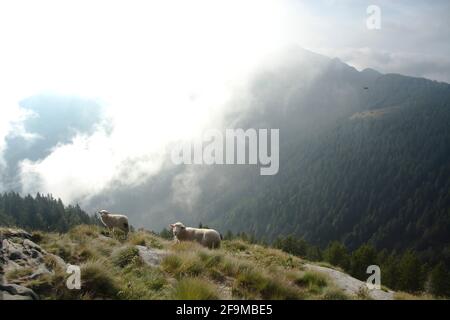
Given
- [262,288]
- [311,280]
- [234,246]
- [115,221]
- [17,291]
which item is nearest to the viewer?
[17,291]

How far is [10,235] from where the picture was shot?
44.0 feet

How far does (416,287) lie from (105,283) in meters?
88.1

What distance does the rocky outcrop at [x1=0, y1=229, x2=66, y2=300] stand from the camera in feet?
27.7

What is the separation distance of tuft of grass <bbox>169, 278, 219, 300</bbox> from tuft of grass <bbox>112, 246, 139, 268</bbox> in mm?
3632

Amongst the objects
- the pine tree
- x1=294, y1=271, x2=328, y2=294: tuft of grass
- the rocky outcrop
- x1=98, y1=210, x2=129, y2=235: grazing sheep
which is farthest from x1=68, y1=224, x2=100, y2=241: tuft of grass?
the pine tree

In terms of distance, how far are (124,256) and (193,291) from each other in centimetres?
483

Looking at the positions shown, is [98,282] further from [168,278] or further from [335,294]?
[335,294]

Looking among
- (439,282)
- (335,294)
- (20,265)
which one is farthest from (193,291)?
(439,282)

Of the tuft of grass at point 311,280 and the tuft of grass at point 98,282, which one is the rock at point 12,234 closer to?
the tuft of grass at point 98,282

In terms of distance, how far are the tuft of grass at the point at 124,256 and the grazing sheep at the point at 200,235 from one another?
6.78 metres

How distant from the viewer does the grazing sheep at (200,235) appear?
771 inches

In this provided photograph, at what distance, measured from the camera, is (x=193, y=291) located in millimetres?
8953

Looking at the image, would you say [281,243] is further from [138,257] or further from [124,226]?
[138,257]
